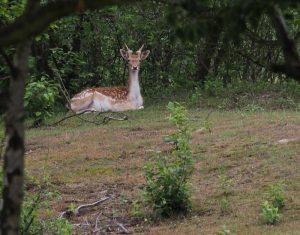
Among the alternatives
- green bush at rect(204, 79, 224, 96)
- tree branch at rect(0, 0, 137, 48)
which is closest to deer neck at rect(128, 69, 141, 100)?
green bush at rect(204, 79, 224, 96)

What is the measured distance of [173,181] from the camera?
8031 millimetres

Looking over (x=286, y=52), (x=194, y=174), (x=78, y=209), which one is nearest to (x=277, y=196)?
(x=194, y=174)

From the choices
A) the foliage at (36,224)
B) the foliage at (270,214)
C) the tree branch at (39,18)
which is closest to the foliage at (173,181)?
the foliage at (270,214)

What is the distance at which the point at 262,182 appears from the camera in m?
8.78

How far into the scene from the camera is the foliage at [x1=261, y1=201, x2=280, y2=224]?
7.11 meters

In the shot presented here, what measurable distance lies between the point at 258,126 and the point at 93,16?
651 cm

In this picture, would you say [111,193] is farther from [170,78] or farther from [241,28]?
[170,78]

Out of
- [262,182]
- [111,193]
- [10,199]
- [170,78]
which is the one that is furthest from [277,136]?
[10,199]

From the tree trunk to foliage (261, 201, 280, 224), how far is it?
4.65m

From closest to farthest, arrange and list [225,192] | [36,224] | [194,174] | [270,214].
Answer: [36,224] < [270,214] < [225,192] < [194,174]

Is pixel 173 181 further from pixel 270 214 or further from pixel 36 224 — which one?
pixel 36 224

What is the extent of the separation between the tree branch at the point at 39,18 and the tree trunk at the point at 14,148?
344mm

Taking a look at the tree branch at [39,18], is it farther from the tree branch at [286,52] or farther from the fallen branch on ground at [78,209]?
the fallen branch on ground at [78,209]

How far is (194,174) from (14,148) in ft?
22.8
